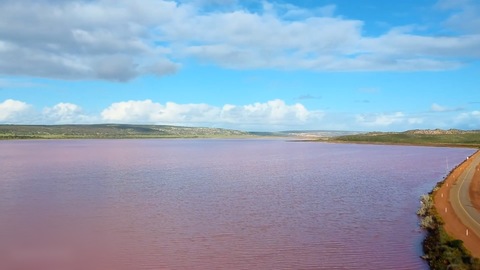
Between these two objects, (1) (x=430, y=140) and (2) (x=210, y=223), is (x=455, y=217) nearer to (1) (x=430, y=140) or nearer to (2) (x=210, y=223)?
(2) (x=210, y=223)

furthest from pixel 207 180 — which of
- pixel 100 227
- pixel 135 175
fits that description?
pixel 100 227

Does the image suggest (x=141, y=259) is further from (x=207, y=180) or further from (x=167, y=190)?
(x=207, y=180)

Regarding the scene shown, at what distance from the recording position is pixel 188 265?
22.3m

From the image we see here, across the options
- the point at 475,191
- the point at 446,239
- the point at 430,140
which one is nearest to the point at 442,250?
the point at 446,239

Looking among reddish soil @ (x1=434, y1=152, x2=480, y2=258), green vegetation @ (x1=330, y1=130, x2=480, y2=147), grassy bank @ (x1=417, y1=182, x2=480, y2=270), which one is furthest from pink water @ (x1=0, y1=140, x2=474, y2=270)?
green vegetation @ (x1=330, y1=130, x2=480, y2=147)

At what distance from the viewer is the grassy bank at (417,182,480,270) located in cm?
1943

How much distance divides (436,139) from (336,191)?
455 feet

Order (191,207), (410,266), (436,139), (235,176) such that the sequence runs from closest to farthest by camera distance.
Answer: (410,266) < (191,207) < (235,176) < (436,139)

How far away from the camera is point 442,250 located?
72.7 ft

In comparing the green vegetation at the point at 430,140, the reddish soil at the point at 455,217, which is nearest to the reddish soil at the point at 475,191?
the reddish soil at the point at 455,217

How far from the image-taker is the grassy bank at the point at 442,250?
19428mm

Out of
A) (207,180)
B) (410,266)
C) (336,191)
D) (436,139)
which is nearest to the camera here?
(410,266)

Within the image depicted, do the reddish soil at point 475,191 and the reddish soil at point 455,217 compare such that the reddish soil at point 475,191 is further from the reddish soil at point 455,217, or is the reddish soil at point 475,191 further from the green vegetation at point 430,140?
the green vegetation at point 430,140

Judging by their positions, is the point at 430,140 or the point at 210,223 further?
the point at 430,140
